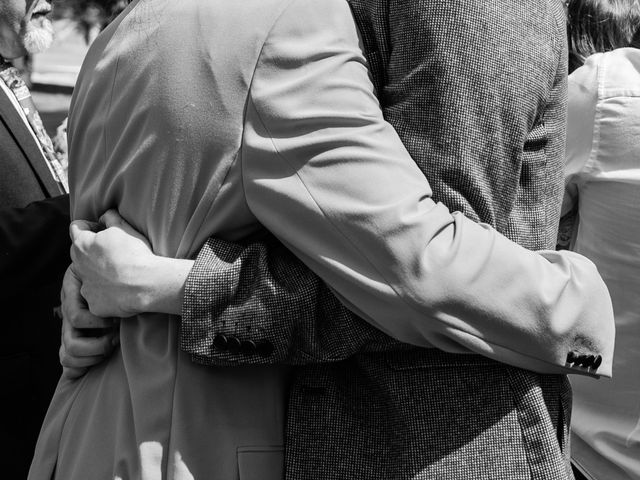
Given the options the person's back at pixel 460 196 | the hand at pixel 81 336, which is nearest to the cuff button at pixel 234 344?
the person's back at pixel 460 196

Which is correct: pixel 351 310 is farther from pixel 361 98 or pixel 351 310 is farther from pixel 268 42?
pixel 268 42

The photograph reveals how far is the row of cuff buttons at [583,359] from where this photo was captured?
1.23 meters

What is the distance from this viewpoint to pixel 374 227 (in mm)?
1141

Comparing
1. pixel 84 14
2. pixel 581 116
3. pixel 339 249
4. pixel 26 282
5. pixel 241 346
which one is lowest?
pixel 84 14

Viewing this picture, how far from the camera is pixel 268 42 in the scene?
1224 millimetres

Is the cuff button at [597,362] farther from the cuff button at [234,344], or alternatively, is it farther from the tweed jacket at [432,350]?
the cuff button at [234,344]

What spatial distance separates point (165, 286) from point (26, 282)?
0.90 m

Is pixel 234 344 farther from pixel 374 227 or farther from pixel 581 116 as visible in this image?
pixel 581 116

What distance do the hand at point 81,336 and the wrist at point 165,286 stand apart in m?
0.17

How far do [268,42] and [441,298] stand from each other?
1.49 feet

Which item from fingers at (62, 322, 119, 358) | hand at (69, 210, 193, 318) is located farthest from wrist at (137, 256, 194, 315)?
fingers at (62, 322, 119, 358)

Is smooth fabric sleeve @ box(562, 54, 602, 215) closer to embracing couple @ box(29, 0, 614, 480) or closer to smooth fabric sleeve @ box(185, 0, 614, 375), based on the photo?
embracing couple @ box(29, 0, 614, 480)

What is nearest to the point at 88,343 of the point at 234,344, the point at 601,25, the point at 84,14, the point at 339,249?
the point at 234,344

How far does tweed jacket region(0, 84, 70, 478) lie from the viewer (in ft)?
6.66
